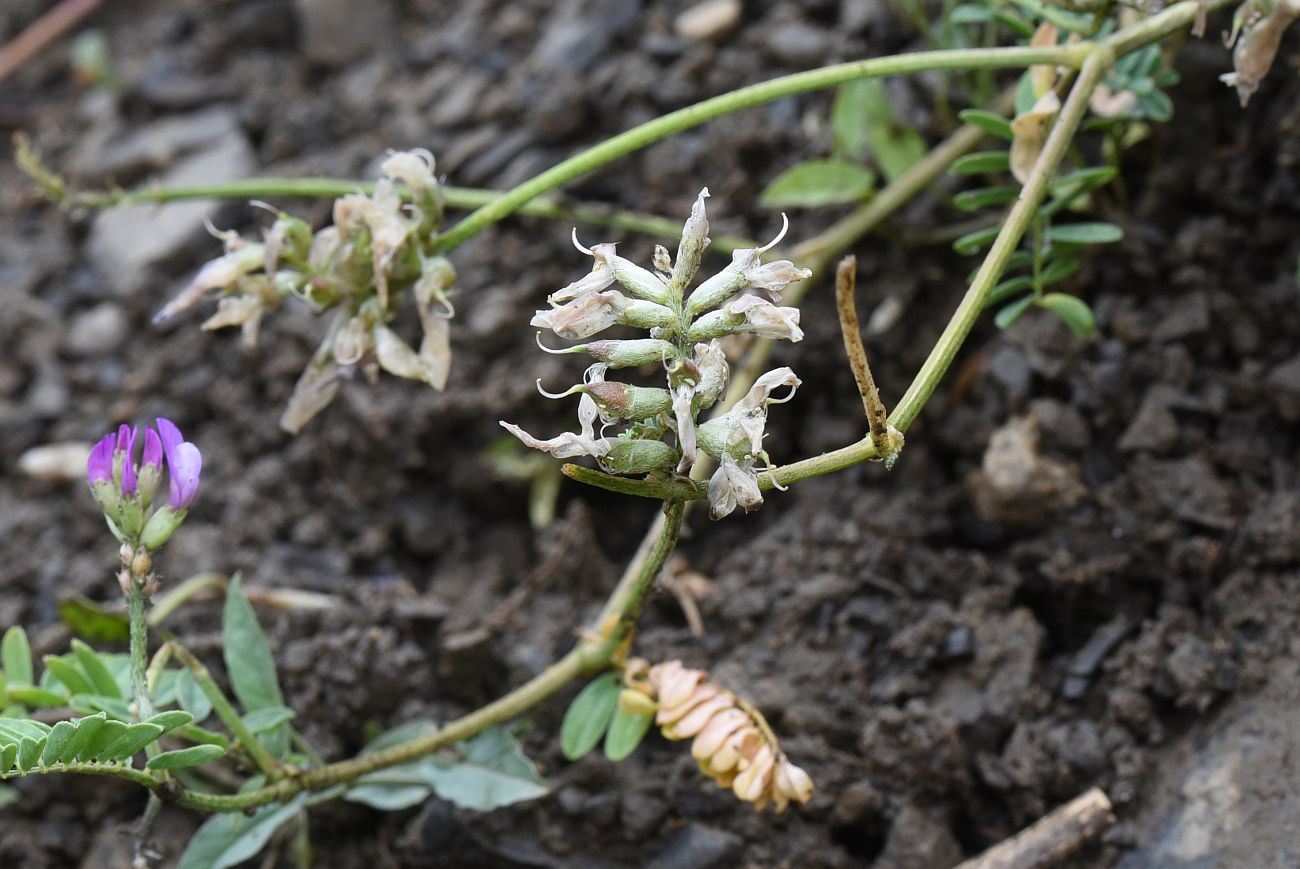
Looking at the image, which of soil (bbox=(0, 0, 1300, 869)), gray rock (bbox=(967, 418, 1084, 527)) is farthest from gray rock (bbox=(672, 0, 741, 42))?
gray rock (bbox=(967, 418, 1084, 527))

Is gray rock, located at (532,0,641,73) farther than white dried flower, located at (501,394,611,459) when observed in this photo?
Yes

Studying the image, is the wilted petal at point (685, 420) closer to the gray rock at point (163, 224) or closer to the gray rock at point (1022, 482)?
the gray rock at point (1022, 482)

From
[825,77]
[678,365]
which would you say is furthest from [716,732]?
[825,77]

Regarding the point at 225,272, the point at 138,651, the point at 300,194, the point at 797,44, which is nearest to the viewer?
the point at 138,651

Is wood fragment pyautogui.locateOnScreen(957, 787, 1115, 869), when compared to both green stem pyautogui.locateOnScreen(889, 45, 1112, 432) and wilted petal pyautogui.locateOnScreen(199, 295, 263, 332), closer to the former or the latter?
green stem pyautogui.locateOnScreen(889, 45, 1112, 432)

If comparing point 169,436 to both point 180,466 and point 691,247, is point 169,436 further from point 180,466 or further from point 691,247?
point 691,247

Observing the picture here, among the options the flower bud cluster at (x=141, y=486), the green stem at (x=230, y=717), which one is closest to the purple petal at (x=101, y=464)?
the flower bud cluster at (x=141, y=486)

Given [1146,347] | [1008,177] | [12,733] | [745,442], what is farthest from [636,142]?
[12,733]
